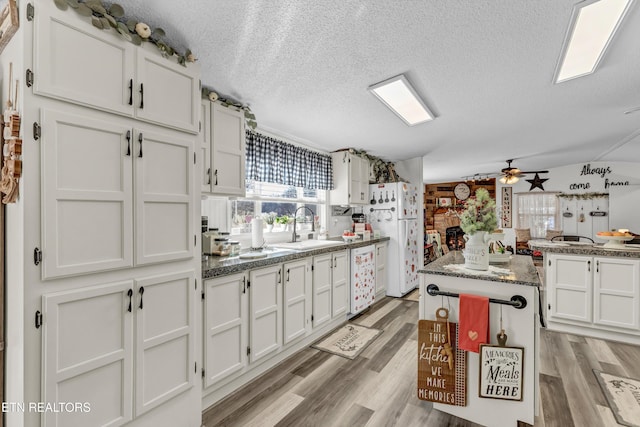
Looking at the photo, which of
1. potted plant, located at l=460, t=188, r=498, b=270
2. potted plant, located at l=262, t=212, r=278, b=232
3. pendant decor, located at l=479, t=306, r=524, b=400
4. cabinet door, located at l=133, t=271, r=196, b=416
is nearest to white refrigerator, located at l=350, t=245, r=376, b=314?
potted plant, located at l=262, t=212, r=278, b=232

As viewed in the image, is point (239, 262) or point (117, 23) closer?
point (117, 23)

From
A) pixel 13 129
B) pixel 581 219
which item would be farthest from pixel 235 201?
pixel 581 219

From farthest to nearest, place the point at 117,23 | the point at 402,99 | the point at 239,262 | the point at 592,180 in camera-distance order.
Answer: the point at 592,180 → the point at 402,99 → the point at 239,262 → the point at 117,23

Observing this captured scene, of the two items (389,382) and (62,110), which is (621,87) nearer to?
(389,382)

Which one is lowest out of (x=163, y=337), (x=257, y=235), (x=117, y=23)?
(x=163, y=337)

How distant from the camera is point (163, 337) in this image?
1.54m

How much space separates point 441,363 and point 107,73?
2.49 meters

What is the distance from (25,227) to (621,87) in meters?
4.17

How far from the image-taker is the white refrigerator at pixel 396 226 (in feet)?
14.7

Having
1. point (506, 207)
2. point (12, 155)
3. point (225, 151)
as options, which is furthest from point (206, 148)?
point (506, 207)

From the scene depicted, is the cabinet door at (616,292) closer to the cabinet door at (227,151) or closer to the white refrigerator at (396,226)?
the white refrigerator at (396,226)

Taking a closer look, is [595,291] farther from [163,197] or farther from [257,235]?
[163,197]

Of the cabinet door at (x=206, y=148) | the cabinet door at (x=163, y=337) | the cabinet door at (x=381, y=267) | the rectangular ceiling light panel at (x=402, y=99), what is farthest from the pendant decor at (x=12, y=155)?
the cabinet door at (x=381, y=267)

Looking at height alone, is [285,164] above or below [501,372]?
above
